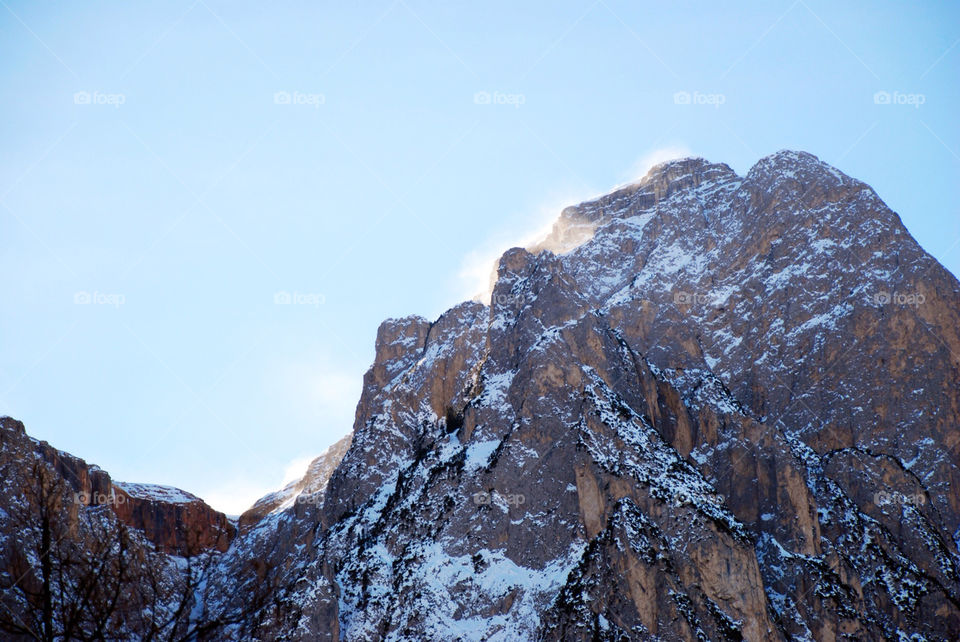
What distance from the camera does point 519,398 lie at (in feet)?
385

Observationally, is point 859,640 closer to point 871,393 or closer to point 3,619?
point 871,393

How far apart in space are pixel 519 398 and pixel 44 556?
329 feet

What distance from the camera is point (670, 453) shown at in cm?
11025

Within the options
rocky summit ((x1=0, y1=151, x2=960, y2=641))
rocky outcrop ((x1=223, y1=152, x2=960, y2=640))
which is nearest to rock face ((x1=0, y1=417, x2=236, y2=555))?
rocky summit ((x1=0, y1=151, x2=960, y2=641))

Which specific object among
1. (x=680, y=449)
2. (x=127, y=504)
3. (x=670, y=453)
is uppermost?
(x=127, y=504)

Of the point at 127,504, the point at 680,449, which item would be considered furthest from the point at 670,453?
the point at 127,504

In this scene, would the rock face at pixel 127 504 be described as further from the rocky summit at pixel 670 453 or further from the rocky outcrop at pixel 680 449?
the rocky outcrop at pixel 680 449

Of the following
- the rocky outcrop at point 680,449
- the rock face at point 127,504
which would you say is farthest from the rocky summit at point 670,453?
the rock face at point 127,504

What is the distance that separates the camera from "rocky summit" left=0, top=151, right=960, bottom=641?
3875 inches

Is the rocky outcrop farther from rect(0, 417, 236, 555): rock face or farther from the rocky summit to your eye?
rect(0, 417, 236, 555): rock face

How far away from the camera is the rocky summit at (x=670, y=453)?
98.4m

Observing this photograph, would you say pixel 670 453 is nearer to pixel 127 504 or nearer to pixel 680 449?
pixel 680 449

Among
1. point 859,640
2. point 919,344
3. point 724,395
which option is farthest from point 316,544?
point 919,344

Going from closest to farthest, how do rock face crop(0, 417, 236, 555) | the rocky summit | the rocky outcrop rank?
1. the rocky summit
2. the rocky outcrop
3. rock face crop(0, 417, 236, 555)
